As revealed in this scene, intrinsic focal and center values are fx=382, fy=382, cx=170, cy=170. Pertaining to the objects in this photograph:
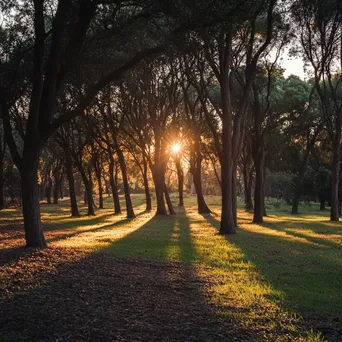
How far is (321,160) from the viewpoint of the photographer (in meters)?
47.9

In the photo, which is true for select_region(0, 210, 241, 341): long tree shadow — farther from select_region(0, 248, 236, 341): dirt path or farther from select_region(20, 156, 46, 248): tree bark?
select_region(20, 156, 46, 248): tree bark

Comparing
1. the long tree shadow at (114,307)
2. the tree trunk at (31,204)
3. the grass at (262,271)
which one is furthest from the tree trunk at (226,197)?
the tree trunk at (31,204)

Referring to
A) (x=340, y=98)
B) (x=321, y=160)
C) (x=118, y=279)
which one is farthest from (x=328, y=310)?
(x=321, y=160)

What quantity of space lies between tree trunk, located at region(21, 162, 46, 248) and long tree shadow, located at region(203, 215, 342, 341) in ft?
23.9

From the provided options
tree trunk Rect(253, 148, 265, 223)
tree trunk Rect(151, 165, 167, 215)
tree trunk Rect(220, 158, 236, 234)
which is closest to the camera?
tree trunk Rect(220, 158, 236, 234)

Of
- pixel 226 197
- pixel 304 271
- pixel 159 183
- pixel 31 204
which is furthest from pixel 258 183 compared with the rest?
pixel 31 204

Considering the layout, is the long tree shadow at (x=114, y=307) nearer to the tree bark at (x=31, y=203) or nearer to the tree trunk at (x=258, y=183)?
the tree bark at (x=31, y=203)

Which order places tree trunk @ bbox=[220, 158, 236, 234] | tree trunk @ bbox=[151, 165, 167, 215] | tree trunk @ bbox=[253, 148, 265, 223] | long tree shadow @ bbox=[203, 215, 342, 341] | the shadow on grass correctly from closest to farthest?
long tree shadow @ bbox=[203, 215, 342, 341]
the shadow on grass
tree trunk @ bbox=[220, 158, 236, 234]
tree trunk @ bbox=[253, 148, 265, 223]
tree trunk @ bbox=[151, 165, 167, 215]

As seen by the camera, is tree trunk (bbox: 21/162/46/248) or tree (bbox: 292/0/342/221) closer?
tree trunk (bbox: 21/162/46/248)

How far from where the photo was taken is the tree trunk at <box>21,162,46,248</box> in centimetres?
1289

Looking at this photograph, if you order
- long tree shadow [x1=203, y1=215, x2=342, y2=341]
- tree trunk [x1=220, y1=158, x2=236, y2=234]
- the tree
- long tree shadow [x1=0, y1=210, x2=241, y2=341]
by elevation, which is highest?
the tree

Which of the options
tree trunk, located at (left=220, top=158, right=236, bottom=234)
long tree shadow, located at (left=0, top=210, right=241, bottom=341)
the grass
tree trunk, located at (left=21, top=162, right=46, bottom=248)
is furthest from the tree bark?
tree trunk, located at (left=220, top=158, right=236, bottom=234)

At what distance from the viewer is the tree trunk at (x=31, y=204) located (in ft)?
42.3

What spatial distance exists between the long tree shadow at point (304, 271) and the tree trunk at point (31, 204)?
7.29m
